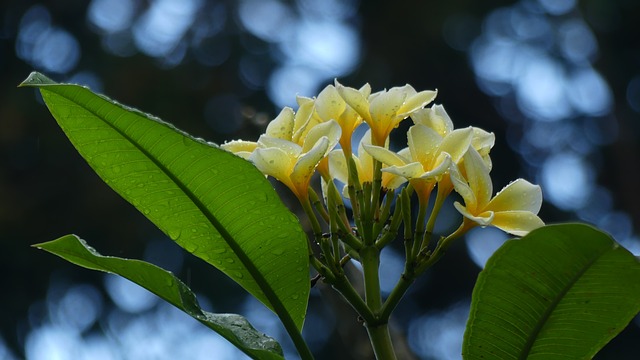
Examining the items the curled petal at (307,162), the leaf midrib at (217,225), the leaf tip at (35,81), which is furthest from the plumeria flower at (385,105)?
the leaf tip at (35,81)

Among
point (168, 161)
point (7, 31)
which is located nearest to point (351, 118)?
point (168, 161)

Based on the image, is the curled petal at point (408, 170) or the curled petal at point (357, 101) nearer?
the curled petal at point (408, 170)

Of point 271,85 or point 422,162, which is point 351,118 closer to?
point 422,162

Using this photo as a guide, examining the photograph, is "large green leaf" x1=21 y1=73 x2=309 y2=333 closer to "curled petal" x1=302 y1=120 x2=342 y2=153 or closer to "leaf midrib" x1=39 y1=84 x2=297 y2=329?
"leaf midrib" x1=39 y1=84 x2=297 y2=329

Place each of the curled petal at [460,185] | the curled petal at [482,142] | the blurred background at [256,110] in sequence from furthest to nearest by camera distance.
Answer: the blurred background at [256,110], the curled petal at [482,142], the curled petal at [460,185]

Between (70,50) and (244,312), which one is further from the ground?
(70,50)

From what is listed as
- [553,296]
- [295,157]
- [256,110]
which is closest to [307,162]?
[295,157]

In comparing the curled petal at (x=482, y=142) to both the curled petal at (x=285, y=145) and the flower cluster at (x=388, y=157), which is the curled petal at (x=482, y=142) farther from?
the curled petal at (x=285, y=145)
